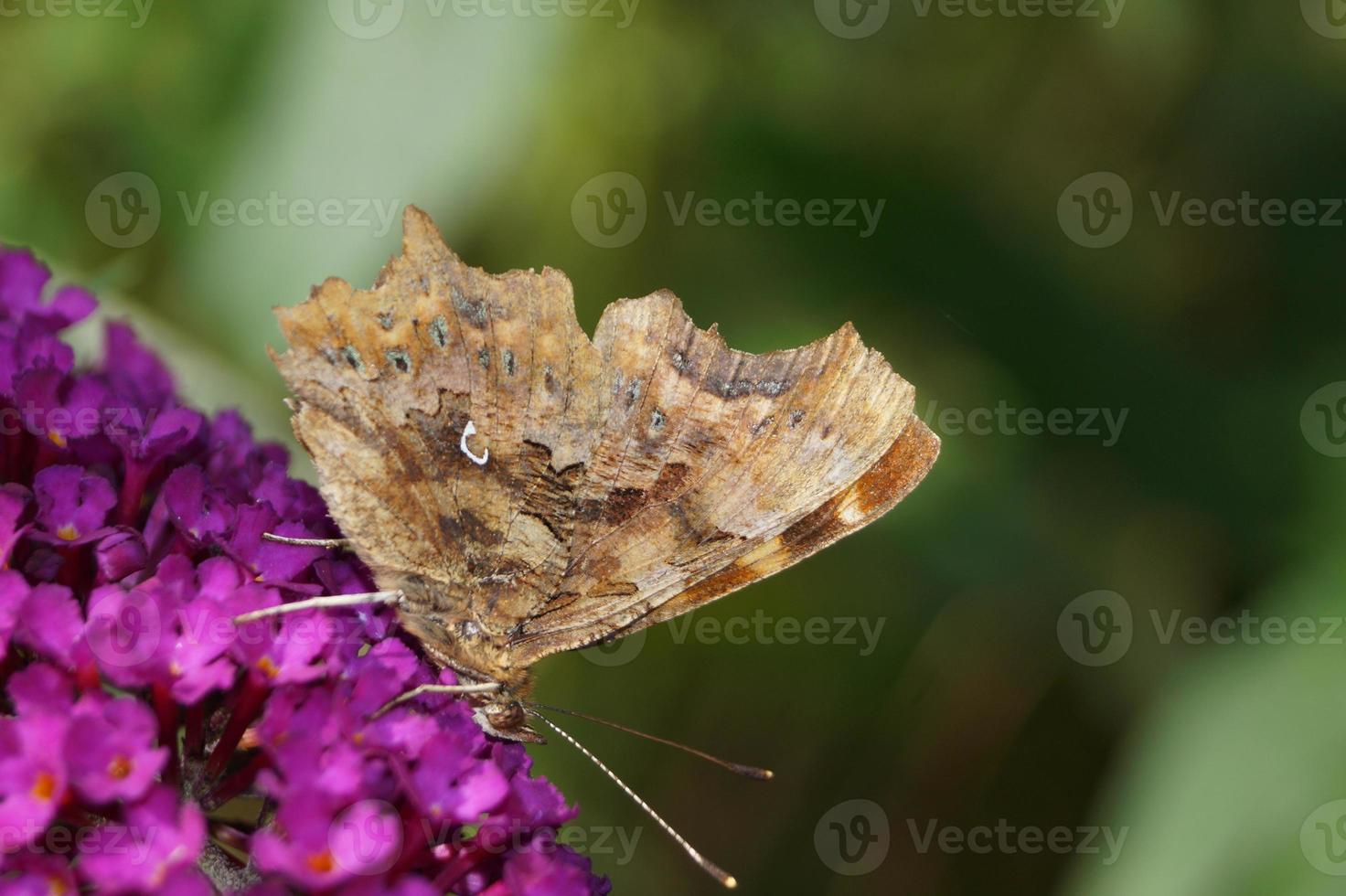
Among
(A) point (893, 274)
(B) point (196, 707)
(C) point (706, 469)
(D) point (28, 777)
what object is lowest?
(D) point (28, 777)

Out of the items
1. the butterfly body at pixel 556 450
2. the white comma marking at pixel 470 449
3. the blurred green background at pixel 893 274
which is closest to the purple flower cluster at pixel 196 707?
the butterfly body at pixel 556 450

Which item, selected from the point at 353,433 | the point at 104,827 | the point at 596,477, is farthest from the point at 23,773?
the point at 596,477

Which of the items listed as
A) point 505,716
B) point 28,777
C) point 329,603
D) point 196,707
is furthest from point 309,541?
point 28,777

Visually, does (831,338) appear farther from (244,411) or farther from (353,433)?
(244,411)

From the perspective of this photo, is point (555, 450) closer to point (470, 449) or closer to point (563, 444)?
point (563, 444)

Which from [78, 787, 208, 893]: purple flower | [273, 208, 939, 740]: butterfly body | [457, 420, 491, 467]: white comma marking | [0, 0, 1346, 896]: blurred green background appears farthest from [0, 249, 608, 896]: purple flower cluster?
[0, 0, 1346, 896]: blurred green background

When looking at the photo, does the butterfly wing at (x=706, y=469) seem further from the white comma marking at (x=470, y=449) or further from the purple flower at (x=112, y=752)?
the purple flower at (x=112, y=752)
